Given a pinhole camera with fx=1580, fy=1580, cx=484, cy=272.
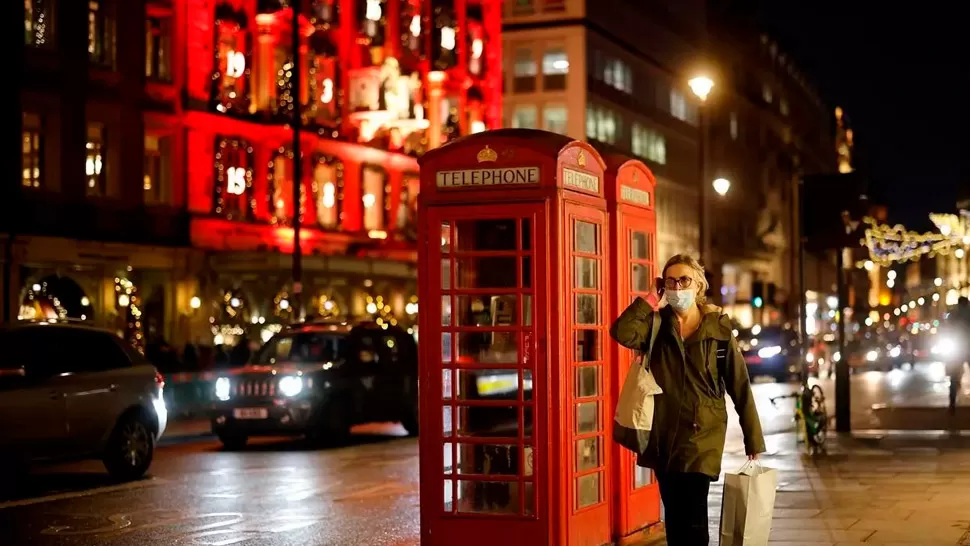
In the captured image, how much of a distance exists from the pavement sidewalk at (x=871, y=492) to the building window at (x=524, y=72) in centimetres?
5046

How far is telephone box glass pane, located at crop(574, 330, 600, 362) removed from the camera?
1041 centimetres

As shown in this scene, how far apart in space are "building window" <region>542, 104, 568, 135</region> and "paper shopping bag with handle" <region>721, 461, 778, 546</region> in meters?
63.1

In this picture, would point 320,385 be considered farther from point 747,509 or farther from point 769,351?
point 769,351

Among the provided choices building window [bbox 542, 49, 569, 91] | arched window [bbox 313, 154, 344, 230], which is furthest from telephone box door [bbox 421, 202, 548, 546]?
building window [bbox 542, 49, 569, 91]

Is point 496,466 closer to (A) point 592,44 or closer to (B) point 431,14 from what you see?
(B) point 431,14

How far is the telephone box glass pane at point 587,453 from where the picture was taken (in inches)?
406

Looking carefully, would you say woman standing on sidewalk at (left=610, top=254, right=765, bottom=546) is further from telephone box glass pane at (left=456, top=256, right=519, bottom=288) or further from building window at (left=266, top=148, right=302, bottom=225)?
building window at (left=266, top=148, right=302, bottom=225)

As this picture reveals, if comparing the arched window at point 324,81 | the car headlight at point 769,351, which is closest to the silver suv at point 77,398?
the arched window at point 324,81

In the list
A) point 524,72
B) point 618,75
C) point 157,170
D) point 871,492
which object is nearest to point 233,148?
point 157,170

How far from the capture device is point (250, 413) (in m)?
23.4

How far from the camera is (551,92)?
71.1 m

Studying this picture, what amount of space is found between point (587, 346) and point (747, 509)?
9.07 ft

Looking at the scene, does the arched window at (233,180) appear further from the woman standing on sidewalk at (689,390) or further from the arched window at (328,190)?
the woman standing on sidewalk at (689,390)

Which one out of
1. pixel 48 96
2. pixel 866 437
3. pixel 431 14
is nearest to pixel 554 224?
pixel 866 437
